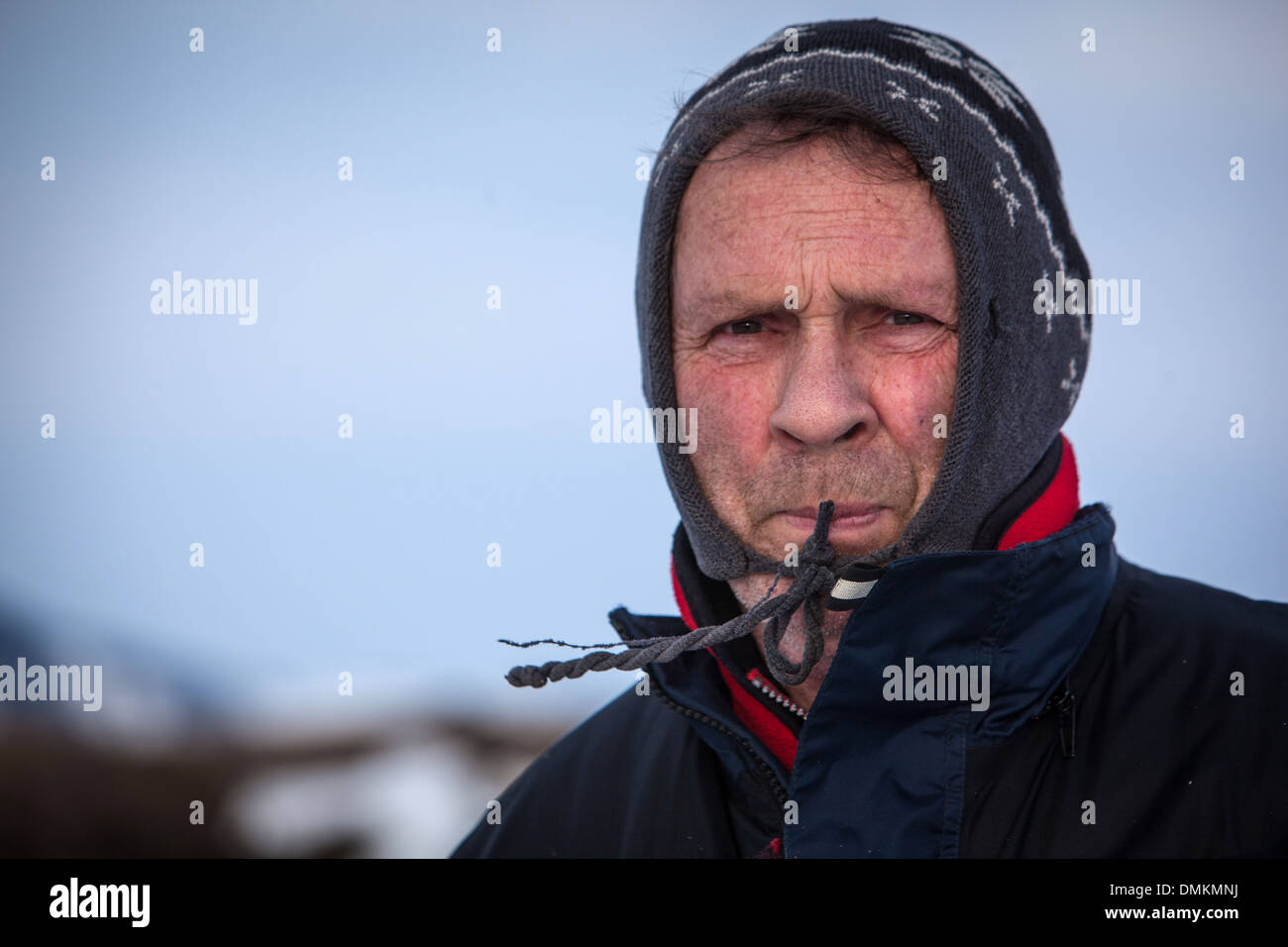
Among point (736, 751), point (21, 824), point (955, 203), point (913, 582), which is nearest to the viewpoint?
point (913, 582)

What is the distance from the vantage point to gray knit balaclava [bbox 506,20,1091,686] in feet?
5.16

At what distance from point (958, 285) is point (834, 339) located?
0.22 metres

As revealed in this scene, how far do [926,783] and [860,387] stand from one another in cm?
62

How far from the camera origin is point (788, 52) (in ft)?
5.75

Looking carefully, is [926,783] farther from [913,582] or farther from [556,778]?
[556,778]

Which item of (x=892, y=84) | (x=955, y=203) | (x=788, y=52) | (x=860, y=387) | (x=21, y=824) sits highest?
(x=788, y=52)

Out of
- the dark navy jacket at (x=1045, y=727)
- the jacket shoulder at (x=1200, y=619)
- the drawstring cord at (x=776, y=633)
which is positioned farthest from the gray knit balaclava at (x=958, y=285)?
the jacket shoulder at (x=1200, y=619)

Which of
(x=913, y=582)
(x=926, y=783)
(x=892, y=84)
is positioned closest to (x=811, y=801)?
(x=926, y=783)

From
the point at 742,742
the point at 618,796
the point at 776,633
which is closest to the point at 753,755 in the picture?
the point at 742,742

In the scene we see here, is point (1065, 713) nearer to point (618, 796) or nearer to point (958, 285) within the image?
point (958, 285)

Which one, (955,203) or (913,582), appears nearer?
(913,582)

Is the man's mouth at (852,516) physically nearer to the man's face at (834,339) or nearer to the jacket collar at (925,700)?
the man's face at (834,339)

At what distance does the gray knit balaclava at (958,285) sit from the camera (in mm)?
1573
